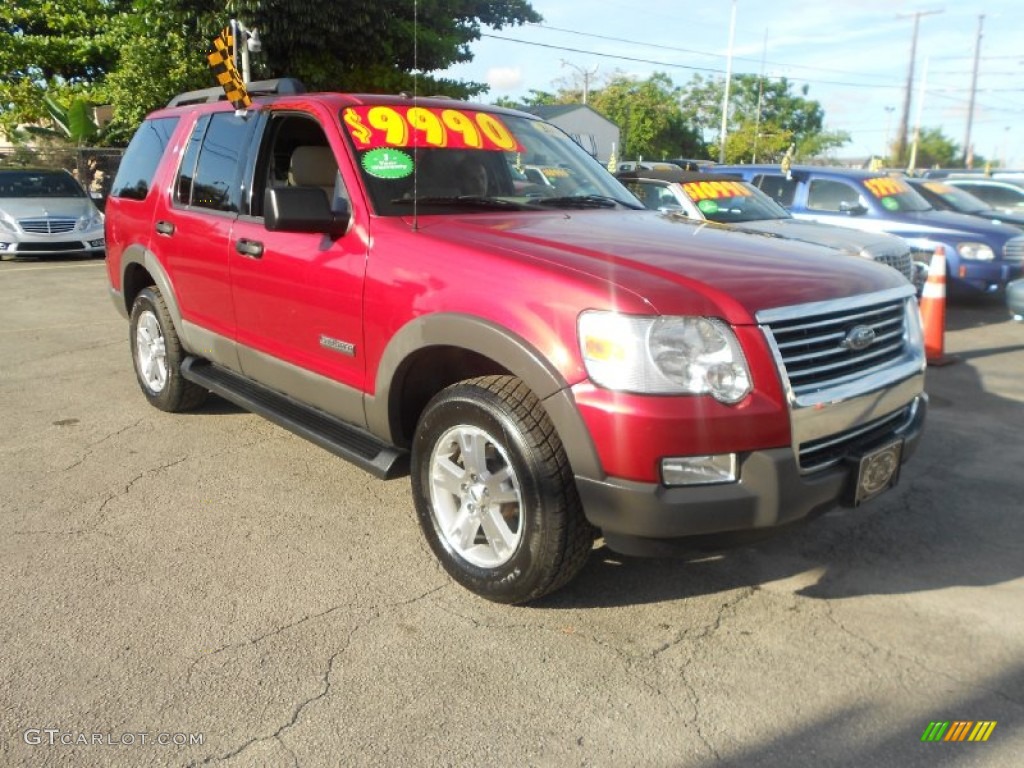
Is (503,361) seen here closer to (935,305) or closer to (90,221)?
(935,305)

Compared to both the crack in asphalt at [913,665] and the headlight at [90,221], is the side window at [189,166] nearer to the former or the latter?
the crack in asphalt at [913,665]

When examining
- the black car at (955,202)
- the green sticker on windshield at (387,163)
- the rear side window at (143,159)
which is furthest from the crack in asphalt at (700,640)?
the black car at (955,202)

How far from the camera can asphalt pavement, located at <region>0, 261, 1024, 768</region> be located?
237 centimetres

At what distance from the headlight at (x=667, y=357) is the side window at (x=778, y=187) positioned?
8.27 m

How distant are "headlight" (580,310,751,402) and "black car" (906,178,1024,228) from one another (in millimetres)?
9952

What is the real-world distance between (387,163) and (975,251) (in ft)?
26.6

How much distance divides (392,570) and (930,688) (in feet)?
6.32

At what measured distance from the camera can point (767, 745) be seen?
235 centimetres

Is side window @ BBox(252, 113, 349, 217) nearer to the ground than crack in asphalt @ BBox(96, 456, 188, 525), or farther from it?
farther from it

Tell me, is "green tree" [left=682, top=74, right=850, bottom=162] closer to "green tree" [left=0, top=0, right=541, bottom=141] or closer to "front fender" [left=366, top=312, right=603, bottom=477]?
"green tree" [left=0, top=0, right=541, bottom=141]

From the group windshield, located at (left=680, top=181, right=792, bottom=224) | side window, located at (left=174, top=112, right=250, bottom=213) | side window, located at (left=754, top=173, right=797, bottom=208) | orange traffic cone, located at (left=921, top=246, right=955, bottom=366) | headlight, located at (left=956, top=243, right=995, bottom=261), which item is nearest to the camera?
side window, located at (left=174, top=112, right=250, bottom=213)

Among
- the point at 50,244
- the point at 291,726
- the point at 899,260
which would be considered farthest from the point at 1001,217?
the point at 50,244

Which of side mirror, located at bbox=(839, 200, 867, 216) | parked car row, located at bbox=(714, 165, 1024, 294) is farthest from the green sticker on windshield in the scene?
side mirror, located at bbox=(839, 200, 867, 216)

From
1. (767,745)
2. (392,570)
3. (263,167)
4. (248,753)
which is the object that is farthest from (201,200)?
(767,745)
